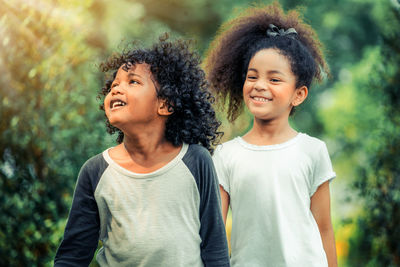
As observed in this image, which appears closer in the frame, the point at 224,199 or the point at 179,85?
the point at 179,85

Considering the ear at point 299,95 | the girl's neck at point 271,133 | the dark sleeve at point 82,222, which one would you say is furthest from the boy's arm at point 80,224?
the ear at point 299,95

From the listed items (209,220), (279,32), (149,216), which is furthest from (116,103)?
(279,32)

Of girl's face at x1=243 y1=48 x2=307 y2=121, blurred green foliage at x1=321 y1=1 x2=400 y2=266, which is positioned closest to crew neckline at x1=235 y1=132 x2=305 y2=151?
girl's face at x1=243 y1=48 x2=307 y2=121

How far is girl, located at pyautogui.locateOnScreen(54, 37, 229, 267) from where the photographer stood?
214cm

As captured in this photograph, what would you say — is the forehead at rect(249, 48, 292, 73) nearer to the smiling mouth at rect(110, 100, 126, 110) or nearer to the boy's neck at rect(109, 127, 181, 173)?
the boy's neck at rect(109, 127, 181, 173)

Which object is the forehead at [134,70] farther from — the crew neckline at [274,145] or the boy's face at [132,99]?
the crew neckline at [274,145]

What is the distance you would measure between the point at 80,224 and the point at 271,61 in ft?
4.28

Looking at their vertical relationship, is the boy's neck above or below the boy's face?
below

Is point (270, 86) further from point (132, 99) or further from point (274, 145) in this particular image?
point (132, 99)

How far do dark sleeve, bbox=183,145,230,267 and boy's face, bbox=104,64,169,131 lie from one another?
0.84ft

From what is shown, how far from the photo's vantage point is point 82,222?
7.32 feet

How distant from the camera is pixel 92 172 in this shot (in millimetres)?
2246

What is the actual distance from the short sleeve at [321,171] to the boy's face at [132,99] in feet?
3.11

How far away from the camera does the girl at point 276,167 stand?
2.68 meters
